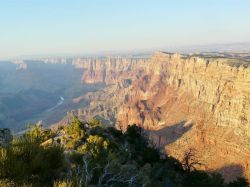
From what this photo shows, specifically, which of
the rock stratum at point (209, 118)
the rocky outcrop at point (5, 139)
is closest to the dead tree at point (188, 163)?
the rock stratum at point (209, 118)

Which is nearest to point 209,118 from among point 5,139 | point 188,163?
point 188,163

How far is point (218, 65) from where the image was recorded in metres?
159

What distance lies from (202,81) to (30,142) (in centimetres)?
16246

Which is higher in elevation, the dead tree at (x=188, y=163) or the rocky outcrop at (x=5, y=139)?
the rocky outcrop at (x=5, y=139)

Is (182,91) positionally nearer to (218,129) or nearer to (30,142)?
(218,129)

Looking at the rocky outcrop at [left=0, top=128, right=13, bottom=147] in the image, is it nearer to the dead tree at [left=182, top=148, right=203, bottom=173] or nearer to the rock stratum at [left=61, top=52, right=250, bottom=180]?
the dead tree at [left=182, top=148, right=203, bottom=173]

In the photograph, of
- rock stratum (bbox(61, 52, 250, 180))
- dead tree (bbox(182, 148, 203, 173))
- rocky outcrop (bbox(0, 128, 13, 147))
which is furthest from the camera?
rock stratum (bbox(61, 52, 250, 180))

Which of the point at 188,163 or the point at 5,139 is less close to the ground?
the point at 5,139

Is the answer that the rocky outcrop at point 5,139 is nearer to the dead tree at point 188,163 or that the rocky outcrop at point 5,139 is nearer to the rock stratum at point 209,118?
the dead tree at point 188,163

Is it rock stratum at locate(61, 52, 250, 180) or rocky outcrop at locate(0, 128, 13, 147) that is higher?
rocky outcrop at locate(0, 128, 13, 147)

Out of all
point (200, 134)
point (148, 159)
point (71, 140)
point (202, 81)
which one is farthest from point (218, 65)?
point (71, 140)

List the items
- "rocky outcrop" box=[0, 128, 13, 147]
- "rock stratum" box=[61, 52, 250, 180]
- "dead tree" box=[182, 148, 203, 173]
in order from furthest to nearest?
1. "rock stratum" box=[61, 52, 250, 180]
2. "dead tree" box=[182, 148, 203, 173]
3. "rocky outcrop" box=[0, 128, 13, 147]

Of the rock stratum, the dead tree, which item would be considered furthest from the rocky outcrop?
the rock stratum

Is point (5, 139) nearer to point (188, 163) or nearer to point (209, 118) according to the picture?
point (188, 163)
